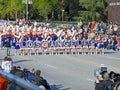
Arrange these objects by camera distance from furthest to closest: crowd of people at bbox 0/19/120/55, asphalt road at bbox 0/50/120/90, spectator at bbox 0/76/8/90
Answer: crowd of people at bbox 0/19/120/55
asphalt road at bbox 0/50/120/90
spectator at bbox 0/76/8/90

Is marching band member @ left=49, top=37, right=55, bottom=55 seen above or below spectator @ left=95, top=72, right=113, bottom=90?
below

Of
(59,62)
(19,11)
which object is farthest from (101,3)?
(59,62)

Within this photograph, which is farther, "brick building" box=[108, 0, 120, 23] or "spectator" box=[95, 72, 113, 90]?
"brick building" box=[108, 0, 120, 23]

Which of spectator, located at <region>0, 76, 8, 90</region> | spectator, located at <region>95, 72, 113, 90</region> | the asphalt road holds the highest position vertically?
spectator, located at <region>0, 76, 8, 90</region>

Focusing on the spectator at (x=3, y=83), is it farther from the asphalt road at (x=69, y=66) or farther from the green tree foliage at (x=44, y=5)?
the green tree foliage at (x=44, y=5)

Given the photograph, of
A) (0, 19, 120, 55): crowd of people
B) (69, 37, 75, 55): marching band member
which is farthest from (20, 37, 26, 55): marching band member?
(69, 37, 75, 55): marching band member

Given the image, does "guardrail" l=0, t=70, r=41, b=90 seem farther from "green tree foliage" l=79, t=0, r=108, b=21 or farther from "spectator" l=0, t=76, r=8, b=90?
"green tree foliage" l=79, t=0, r=108, b=21

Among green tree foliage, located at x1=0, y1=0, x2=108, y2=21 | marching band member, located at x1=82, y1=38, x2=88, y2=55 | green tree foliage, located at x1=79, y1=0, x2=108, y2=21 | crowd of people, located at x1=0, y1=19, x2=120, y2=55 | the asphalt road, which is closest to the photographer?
the asphalt road

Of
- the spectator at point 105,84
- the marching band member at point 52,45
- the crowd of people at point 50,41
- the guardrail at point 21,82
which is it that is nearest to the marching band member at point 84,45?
the crowd of people at point 50,41

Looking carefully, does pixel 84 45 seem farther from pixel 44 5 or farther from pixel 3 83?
pixel 44 5

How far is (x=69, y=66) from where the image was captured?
2345cm

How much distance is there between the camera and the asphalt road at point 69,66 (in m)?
17.5

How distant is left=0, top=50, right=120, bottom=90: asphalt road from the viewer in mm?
17531

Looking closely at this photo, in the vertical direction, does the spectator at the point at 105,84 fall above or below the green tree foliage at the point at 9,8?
below
